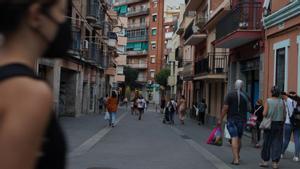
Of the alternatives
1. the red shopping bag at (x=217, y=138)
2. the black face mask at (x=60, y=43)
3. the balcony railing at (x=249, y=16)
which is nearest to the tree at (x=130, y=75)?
the balcony railing at (x=249, y=16)

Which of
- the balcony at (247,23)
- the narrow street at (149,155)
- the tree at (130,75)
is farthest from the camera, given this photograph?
the tree at (130,75)

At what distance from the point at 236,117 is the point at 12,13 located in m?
11.4

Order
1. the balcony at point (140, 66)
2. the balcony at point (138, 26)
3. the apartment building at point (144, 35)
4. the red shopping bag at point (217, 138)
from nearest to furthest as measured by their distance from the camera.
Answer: the red shopping bag at point (217, 138) < the apartment building at point (144, 35) < the balcony at point (138, 26) < the balcony at point (140, 66)

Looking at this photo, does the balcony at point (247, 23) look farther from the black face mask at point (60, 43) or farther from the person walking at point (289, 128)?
the black face mask at point (60, 43)

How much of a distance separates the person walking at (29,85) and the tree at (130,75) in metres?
105

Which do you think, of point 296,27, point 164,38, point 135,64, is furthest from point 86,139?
point 135,64

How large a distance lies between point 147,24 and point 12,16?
110 metres

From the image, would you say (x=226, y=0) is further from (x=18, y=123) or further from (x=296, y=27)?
(x=18, y=123)

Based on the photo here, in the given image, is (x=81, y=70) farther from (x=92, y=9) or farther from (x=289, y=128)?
(x=289, y=128)

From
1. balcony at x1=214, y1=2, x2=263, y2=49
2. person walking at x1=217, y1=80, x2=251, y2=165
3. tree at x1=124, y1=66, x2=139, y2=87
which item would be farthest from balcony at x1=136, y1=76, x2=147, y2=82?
person walking at x1=217, y1=80, x2=251, y2=165

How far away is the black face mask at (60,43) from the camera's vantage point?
1.86 m

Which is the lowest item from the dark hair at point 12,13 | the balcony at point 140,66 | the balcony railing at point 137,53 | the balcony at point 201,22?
the dark hair at point 12,13

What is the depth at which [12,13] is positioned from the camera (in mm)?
1743

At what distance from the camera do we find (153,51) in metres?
111
